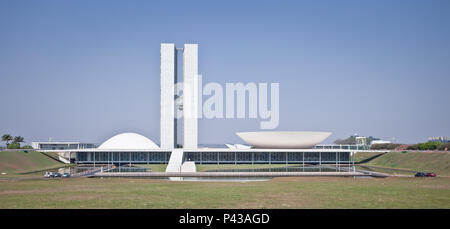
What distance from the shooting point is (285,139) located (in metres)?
56.7

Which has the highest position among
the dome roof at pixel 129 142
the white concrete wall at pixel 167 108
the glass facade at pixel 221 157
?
the white concrete wall at pixel 167 108

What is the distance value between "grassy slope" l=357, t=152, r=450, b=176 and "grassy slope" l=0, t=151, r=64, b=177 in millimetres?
43830

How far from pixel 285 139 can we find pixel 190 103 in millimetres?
15111

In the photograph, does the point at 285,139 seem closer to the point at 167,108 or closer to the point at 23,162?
the point at 167,108

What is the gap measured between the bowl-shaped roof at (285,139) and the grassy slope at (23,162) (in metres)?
28.6

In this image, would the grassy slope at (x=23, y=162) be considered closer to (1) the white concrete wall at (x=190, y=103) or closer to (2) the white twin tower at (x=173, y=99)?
(2) the white twin tower at (x=173, y=99)

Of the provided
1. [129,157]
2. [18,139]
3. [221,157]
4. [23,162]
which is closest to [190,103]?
[221,157]

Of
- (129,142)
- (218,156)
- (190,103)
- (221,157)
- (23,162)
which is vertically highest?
(190,103)

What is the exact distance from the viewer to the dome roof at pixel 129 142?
→ 60.8m

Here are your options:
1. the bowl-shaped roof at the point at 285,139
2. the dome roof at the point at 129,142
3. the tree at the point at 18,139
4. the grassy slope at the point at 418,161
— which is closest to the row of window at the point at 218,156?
the bowl-shaped roof at the point at 285,139

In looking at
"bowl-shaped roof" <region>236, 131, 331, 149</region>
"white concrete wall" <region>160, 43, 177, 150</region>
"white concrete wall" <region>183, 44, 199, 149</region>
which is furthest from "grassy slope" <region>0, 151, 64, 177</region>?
"bowl-shaped roof" <region>236, 131, 331, 149</region>
